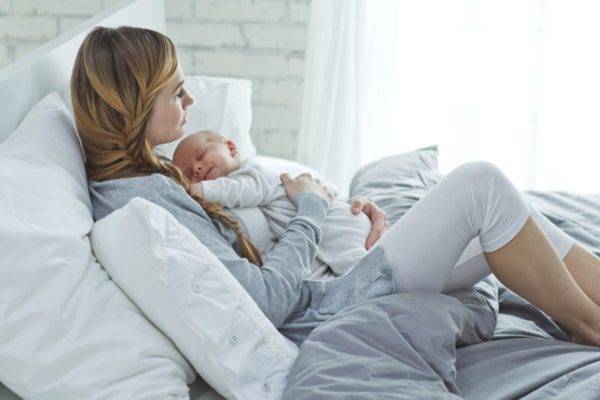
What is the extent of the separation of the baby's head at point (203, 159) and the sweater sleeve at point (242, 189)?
0.30 feet

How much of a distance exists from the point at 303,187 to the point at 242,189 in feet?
0.45

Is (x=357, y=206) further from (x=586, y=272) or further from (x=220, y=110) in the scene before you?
(x=220, y=110)

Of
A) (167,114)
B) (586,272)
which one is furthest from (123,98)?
(586,272)

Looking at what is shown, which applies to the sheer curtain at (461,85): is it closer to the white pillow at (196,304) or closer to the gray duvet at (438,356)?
the gray duvet at (438,356)

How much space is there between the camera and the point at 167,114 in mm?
1810

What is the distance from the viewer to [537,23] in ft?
11.2

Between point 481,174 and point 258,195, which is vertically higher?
point 481,174

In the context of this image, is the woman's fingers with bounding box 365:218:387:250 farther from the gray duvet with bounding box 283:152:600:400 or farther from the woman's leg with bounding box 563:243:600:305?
the woman's leg with bounding box 563:243:600:305

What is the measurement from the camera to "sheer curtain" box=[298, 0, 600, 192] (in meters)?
3.43

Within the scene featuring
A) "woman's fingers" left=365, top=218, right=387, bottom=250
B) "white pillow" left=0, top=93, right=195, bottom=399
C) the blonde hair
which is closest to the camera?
"white pillow" left=0, top=93, right=195, bottom=399

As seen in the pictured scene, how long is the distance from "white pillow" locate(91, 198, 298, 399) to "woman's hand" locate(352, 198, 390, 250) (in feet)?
1.63

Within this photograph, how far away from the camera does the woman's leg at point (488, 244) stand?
1.62 meters

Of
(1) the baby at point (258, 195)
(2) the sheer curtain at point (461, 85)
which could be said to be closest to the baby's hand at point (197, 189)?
(1) the baby at point (258, 195)

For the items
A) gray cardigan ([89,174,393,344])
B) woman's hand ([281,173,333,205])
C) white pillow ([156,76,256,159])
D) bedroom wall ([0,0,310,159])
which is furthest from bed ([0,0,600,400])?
bedroom wall ([0,0,310,159])
